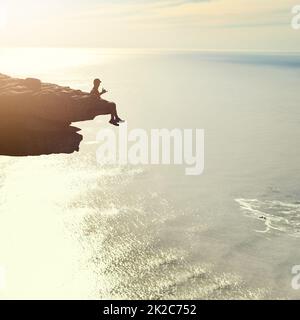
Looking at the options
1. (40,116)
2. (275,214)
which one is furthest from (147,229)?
(40,116)

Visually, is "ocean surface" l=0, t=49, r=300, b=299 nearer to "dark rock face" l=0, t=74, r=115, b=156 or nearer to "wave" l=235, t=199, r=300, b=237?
"wave" l=235, t=199, r=300, b=237

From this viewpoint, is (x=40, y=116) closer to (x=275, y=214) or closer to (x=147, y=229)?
(x=147, y=229)

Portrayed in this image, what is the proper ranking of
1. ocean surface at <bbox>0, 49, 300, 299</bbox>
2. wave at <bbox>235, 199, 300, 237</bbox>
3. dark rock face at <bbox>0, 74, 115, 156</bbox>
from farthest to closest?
wave at <bbox>235, 199, 300, 237</bbox> → ocean surface at <bbox>0, 49, 300, 299</bbox> → dark rock face at <bbox>0, 74, 115, 156</bbox>

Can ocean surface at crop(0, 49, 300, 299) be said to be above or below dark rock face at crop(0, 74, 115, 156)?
below

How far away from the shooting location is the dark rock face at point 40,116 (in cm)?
4253

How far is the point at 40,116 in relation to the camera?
42.9m

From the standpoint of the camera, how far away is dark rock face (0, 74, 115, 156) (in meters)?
42.5

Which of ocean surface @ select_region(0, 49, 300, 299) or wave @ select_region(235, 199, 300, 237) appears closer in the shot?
→ ocean surface @ select_region(0, 49, 300, 299)

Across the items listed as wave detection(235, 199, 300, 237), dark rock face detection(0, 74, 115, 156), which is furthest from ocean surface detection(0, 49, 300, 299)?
dark rock face detection(0, 74, 115, 156)

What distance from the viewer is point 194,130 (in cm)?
14062

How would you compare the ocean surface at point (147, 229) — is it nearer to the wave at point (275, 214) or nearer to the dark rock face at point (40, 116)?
the wave at point (275, 214)

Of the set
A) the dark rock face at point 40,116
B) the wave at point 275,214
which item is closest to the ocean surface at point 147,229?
the wave at point 275,214

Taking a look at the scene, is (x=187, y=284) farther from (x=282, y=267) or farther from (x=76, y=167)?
(x=76, y=167)

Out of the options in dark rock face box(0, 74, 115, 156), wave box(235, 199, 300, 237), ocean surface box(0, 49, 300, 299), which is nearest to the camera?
dark rock face box(0, 74, 115, 156)
